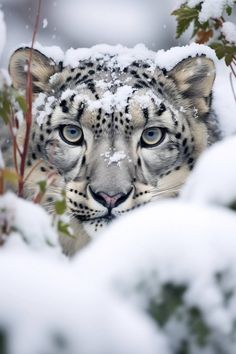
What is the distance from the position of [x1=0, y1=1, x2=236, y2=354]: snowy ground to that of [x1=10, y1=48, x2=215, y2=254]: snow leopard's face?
151 cm

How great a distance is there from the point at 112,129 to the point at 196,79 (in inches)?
24.4

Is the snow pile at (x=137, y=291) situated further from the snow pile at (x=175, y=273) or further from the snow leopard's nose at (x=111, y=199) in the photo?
the snow leopard's nose at (x=111, y=199)

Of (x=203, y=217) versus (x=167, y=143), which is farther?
(x=167, y=143)

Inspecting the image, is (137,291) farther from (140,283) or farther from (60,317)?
(60,317)

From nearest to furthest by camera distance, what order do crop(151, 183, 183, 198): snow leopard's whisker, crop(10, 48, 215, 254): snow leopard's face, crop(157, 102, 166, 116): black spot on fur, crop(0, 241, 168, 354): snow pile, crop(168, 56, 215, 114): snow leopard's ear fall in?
crop(0, 241, 168, 354): snow pile → crop(10, 48, 215, 254): snow leopard's face → crop(151, 183, 183, 198): snow leopard's whisker → crop(157, 102, 166, 116): black spot on fur → crop(168, 56, 215, 114): snow leopard's ear

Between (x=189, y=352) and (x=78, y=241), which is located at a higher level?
(x=189, y=352)

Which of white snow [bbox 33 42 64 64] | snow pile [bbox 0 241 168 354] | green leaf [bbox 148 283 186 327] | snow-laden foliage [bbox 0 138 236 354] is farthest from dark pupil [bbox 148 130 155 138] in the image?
snow pile [bbox 0 241 168 354]

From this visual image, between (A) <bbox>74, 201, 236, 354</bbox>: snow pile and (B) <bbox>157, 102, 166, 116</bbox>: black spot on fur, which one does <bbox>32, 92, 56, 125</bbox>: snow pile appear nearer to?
(B) <bbox>157, 102, 166, 116</bbox>: black spot on fur

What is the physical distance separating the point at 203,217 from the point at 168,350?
35 cm

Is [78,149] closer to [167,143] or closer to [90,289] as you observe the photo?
[167,143]

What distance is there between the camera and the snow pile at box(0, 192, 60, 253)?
9.63 ft

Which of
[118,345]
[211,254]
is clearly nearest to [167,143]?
[211,254]

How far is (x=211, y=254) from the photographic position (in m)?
2.57

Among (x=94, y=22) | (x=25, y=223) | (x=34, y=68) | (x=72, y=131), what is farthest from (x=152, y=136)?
(x=94, y=22)
